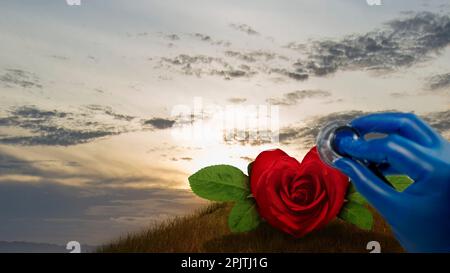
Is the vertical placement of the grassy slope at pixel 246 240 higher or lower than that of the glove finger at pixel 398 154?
lower

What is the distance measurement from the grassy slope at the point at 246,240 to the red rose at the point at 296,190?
0.04 metres

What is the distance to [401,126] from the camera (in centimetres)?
79

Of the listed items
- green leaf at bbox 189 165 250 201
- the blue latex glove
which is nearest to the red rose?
green leaf at bbox 189 165 250 201

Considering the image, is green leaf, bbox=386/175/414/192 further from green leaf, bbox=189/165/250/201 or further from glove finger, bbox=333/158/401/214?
glove finger, bbox=333/158/401/214

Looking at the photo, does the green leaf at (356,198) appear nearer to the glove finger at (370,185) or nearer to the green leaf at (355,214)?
the green leaf at (355,214)

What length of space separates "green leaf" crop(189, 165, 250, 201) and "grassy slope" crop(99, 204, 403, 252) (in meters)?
0.11

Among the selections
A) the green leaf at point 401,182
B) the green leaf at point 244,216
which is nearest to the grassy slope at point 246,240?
the green leaf at point 244,216

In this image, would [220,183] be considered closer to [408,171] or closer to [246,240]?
[246,240]

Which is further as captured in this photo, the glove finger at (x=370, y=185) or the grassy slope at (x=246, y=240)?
the grassy slope at (x=246, y=240)

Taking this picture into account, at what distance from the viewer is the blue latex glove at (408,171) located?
29.9 inches
